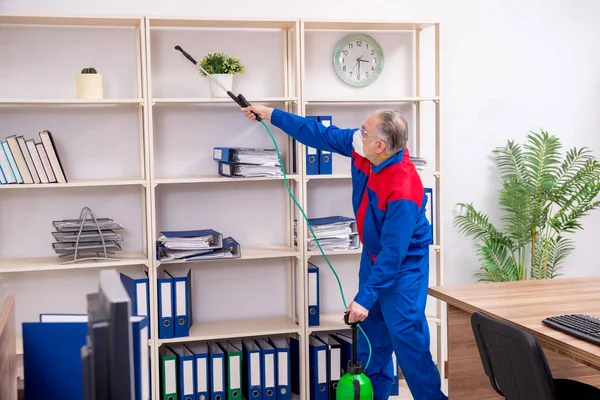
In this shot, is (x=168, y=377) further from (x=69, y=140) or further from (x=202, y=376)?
(x=69, y=140)

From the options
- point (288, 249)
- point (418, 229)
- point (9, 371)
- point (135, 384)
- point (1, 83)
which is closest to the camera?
point (135, 384)

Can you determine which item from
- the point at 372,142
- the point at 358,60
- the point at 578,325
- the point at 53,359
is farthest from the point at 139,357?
the point at 358,60

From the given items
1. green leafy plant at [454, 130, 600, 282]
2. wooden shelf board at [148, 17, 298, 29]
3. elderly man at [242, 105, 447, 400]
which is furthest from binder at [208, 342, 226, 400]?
wooden shelf board at [148, 17, 298, 29]

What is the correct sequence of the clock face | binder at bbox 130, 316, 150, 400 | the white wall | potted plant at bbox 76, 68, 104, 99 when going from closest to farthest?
binder at bbox 130, 316, 150, 400
potted plant at bbox 76, 68, 104, 99
the clock face
the white wall

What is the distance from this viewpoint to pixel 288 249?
381 centimetres

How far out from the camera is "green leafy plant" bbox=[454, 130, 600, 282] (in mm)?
3945

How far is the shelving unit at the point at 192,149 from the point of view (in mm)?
3568

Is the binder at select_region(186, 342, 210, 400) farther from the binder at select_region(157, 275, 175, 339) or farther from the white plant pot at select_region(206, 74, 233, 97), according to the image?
the white plant pot at select_region(206, 74, 233, 97)

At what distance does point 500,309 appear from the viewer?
2.49 meters

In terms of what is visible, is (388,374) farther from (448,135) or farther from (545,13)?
(545,13)

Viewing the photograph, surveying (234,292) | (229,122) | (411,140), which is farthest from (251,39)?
(234,292)

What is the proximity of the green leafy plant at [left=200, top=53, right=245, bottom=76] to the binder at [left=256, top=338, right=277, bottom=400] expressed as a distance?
4.56 ft

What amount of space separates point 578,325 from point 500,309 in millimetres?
334

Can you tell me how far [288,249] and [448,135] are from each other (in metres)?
1.13
